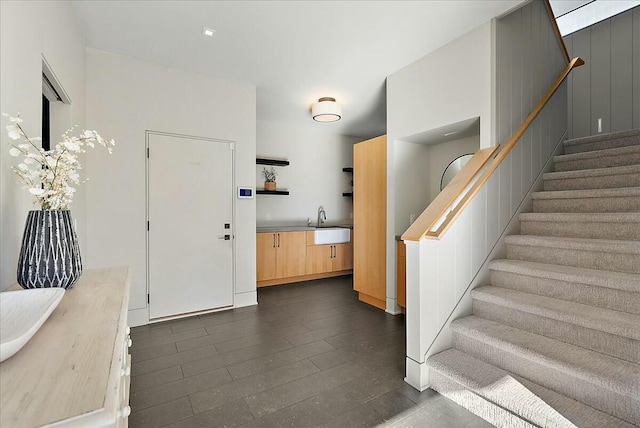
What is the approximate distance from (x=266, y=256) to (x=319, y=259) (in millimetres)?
1004

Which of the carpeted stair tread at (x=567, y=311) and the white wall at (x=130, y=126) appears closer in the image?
the carpeted stair tread at (x=567, y=311)

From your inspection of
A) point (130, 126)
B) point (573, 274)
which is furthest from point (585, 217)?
point (130, 126)

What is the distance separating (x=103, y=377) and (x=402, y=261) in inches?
131

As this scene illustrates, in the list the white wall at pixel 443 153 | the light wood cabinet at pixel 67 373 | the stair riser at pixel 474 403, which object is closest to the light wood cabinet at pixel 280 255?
the white wall at pixel 443 153

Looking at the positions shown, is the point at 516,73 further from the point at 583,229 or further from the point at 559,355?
the point at 559,355

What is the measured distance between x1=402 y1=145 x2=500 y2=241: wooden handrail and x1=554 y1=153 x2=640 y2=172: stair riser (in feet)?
4.40

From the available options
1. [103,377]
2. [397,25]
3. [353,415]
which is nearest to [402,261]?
[353,415]

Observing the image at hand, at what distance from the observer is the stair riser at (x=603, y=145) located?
337 centimetres

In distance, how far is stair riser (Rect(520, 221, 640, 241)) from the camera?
2381mm

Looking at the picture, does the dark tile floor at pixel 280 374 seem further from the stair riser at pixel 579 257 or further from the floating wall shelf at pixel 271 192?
the floating wall shelf at pixel 271 192

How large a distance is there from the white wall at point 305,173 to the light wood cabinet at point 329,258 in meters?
0.84

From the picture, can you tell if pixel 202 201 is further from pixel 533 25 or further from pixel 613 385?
pixel 533 25

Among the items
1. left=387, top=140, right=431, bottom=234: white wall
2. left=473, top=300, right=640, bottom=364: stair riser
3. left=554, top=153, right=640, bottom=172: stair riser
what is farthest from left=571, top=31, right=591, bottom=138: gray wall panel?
left=473, top=300, right=640, bottom=364: stair riser

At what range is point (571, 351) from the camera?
189cm
